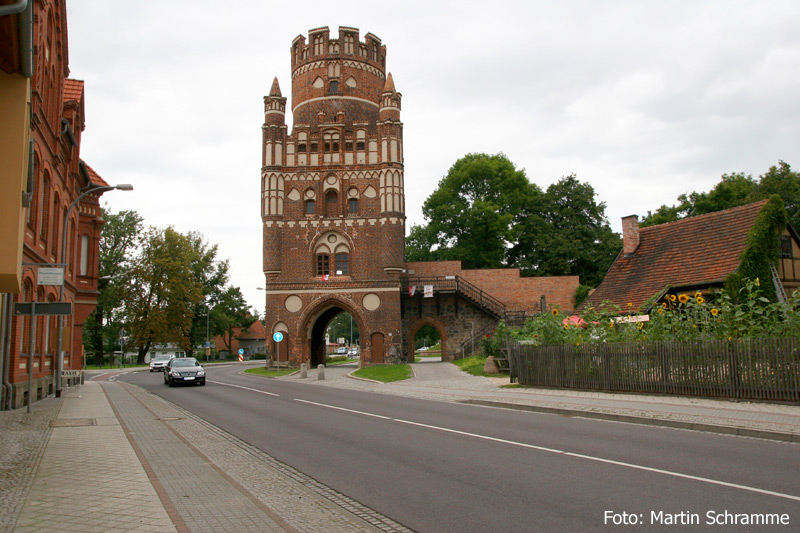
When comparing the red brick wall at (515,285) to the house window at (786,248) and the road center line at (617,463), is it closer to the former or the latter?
the house window at (786,248)

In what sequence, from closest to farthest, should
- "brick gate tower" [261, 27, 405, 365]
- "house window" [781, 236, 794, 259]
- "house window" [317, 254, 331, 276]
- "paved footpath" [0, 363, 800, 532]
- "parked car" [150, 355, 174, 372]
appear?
"paved footpath" [0, 363, 800, 532] → "house window" [781, 236, 794, 259] → "brick gate tower" [261, 27, 405, 365] → "house window" [317, 254, 331, 276] → "parked car" [150, 355, 174, 372]

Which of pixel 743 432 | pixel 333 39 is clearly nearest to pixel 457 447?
pixel 743 432

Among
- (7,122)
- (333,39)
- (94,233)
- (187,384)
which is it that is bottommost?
(187,384)

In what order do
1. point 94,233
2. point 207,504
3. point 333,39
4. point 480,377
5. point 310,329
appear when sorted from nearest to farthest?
point 207,504 → point 480,377 → point 94,233 → point 310,329 → point 333,39

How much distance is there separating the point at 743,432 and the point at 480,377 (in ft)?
58.4

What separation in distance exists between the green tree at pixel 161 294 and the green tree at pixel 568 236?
30528 millimetres

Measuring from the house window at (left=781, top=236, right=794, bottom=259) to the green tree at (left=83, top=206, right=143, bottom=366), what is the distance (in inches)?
2089

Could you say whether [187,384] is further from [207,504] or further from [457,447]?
[207,504]

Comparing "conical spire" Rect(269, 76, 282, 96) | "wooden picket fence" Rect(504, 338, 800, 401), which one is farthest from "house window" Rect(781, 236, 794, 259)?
"conical spire" Rect(269, 76, 282, 96)

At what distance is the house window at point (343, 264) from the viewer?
44906 mm

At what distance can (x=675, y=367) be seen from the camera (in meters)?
17.3

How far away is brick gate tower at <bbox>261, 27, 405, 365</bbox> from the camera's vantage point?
144 feet

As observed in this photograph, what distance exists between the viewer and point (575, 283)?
4569cm

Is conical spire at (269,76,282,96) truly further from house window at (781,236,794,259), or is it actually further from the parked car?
house window at (781,236,794,259)
